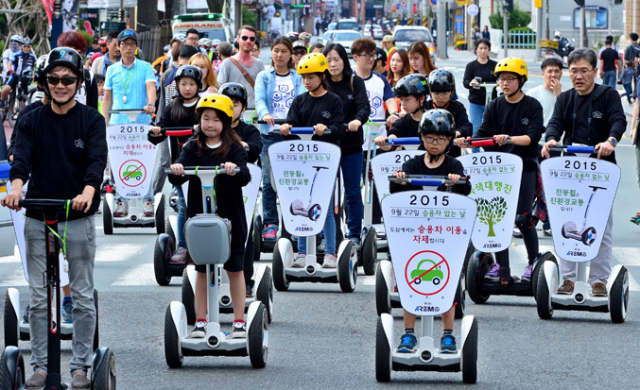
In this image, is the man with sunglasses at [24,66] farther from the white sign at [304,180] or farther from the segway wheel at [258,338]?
the segway wheel at [258,338]

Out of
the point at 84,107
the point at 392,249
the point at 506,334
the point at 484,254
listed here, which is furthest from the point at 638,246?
the point at 84,107

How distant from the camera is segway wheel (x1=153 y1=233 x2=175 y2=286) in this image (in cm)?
1066

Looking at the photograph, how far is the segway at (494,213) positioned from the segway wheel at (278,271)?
153cm

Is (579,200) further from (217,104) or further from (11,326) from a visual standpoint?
(11,326)

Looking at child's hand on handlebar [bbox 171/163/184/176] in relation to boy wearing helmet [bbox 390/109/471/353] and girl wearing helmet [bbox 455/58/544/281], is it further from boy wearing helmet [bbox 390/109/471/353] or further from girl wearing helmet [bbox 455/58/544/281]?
girl wearing helmet [bbox 455/58/544/281]

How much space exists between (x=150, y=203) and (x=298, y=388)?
7200mm

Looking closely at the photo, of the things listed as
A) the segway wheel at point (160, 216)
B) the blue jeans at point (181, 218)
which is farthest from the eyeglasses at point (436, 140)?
the segway wheel at point (160, 216)

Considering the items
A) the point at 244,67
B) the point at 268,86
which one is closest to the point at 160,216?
the point at 244,67

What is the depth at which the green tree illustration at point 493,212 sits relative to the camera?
974 centimetres

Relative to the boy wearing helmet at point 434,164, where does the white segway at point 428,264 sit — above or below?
below

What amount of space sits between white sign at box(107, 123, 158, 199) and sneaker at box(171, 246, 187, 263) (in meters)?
3.15

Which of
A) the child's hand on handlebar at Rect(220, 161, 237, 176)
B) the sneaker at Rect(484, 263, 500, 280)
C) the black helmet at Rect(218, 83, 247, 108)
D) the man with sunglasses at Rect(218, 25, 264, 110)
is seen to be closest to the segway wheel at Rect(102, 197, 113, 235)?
the man with sunglasses at Rect(218, 25, 264, 110)

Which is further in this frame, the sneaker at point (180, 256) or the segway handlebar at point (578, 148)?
the sneaker at point (180, 256)

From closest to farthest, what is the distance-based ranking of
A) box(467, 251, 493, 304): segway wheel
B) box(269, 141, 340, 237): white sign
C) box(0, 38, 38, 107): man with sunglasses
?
box(467, 251, 493, 304): segway wheel → box(269, 141, 340, 237): white sign → box(0, 38, 38, 107): man with sunglasses
